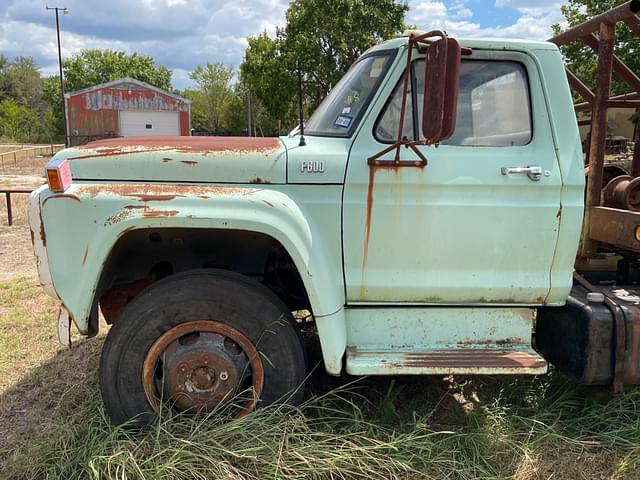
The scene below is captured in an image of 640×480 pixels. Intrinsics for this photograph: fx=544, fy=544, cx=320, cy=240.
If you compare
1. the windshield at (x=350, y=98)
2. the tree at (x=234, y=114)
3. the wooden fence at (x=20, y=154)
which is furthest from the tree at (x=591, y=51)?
the tree at (x=234, y=114)

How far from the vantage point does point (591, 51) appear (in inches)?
290

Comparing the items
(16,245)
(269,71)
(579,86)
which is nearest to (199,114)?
(269,71)

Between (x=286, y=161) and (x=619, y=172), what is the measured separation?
9.48 feet

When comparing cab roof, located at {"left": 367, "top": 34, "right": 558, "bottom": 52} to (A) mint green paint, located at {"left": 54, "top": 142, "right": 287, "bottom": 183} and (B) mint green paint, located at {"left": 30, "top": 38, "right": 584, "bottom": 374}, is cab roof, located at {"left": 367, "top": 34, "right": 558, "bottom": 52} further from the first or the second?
(A) mint green paint, located at {"left": 54, "top": 142, "right": 287, "bottom": 183}

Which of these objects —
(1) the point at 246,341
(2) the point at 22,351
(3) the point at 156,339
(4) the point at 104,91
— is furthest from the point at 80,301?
(4) the point at 104,91

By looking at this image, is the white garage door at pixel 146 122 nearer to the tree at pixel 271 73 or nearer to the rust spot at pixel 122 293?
the tree at pixel 271 73

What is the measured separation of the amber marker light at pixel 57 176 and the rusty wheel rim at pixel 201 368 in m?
0.88

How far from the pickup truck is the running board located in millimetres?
11

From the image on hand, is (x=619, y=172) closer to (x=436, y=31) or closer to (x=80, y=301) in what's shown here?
(x=436, y=31)

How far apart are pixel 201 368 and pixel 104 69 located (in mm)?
59700

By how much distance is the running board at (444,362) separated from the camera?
2.71 meters

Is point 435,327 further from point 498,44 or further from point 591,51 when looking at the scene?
point 591,51

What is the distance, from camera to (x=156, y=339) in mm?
2750

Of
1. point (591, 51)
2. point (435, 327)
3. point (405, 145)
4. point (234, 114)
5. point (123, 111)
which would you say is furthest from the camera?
point (234, 114)
